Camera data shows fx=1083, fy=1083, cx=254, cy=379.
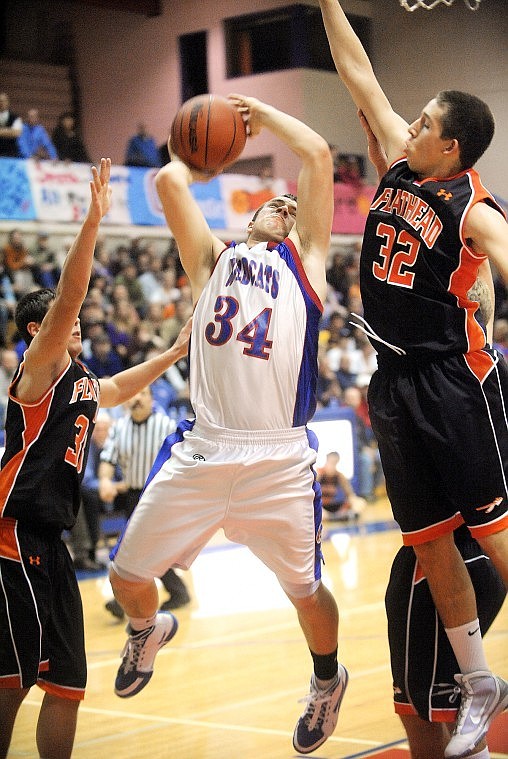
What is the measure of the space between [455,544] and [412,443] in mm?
510

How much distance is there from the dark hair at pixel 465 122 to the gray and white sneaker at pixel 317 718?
2.24 metres

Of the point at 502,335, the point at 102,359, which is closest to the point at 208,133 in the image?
the point at 102,359

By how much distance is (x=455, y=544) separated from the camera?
4.21m

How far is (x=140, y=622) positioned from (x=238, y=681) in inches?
88.2

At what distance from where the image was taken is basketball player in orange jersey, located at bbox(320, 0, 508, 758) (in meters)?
3.87

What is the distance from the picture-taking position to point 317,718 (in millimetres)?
4504

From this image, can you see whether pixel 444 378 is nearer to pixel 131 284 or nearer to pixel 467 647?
pixel 467 647

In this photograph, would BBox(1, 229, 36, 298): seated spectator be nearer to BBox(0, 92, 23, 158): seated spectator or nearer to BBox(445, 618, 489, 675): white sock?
BBox(0, 92, 23, 158): seated spectator

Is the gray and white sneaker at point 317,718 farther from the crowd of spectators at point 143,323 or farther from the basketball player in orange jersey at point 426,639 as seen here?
the crowd of spectators at point 143,323

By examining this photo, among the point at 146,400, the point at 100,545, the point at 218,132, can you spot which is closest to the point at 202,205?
the point at 100,545

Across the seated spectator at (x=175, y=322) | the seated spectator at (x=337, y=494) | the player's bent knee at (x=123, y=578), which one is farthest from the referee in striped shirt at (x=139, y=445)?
the seated spectator at (x=175, y=322)

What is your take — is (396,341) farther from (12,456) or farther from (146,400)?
(146,400)

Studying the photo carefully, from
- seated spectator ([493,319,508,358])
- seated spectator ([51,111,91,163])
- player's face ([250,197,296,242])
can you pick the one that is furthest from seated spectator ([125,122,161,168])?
player's face ([250,197,296,242])

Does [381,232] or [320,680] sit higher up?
[381,232]
